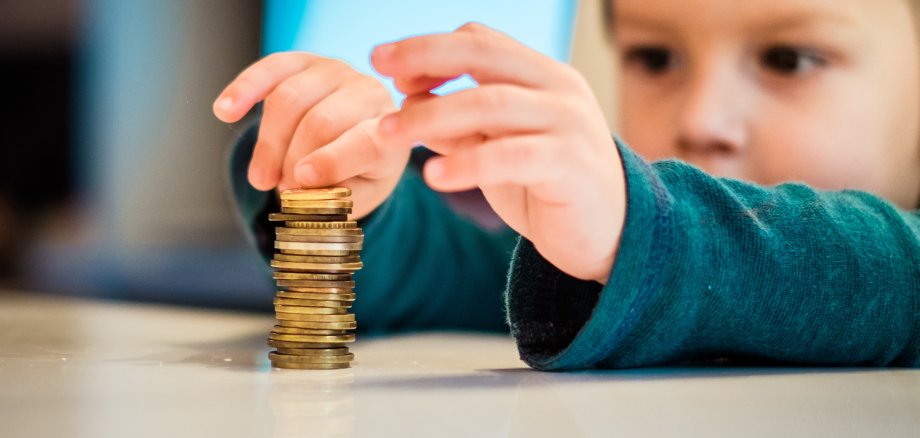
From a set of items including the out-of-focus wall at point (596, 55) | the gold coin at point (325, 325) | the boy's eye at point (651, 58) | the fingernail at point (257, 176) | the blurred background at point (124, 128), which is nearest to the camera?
the gold coin at point (325, 325)

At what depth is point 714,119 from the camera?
1.19 m

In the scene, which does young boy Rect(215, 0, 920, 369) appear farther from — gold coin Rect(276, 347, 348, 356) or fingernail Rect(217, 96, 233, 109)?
gold coin Rect(276, 347, 348, 356)

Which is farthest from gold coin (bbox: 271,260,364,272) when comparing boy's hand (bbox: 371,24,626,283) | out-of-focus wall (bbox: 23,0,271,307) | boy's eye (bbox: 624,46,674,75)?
out-of-focus wall (bbox: 23,0,271,307)

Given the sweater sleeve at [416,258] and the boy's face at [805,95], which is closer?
the sweater sleeve at [416,258]

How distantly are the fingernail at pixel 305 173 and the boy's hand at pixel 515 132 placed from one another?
0.40ft

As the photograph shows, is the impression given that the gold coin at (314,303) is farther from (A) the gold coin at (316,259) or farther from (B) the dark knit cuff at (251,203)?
(B) the dark knit cuff at (251,203)

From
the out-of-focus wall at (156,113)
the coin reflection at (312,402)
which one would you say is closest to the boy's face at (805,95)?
the coin reflection at (312,402)

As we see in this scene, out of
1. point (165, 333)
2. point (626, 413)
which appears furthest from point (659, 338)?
point (165, 333)

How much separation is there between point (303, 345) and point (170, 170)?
2.09 metres

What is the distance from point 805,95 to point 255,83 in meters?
0.70

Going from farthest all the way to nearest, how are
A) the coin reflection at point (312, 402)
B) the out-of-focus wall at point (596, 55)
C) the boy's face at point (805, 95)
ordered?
the out-of-focus wall at point (596, 55)
the boy's face at point (805, 95)
the coin reflection at point (312, 402)

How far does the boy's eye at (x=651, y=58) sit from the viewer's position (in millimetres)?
1336

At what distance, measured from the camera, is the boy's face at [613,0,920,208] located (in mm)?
1170

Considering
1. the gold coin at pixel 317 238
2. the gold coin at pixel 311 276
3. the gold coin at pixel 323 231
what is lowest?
the gold coin at pixel 311 276
